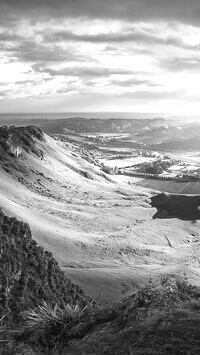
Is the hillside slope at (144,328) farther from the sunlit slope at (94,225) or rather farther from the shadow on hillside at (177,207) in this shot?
the shadow on hillside at (177,207)

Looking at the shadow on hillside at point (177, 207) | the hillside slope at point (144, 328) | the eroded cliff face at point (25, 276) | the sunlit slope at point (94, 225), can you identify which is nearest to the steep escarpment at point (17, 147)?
the sunlit slope at point (94, 225)

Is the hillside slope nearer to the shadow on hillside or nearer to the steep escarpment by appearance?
the shadow on hillside

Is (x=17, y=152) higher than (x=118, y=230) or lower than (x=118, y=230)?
higher

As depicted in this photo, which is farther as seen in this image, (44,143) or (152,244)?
(44,143)

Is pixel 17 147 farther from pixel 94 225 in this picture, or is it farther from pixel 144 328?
pixel 144 328

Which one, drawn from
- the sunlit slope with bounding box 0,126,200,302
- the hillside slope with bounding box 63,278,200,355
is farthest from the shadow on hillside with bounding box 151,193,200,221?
the hillside slope with bounding box 63,278,200,355

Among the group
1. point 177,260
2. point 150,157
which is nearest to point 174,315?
point 177,260

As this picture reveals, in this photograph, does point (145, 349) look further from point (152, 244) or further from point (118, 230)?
point (118, 230)
